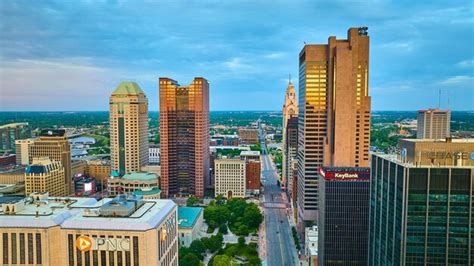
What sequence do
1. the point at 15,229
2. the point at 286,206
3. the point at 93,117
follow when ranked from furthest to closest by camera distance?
the point at 93,117 → the point at 286,206 → the point at 15,229

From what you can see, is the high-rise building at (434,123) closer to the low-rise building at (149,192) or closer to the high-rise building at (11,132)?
the low-rise building at (149,192)

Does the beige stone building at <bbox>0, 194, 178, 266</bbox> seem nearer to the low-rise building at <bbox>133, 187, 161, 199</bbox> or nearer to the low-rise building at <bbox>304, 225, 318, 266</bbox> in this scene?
the low-rise building at <bbox>304, 225, 318, 266</bbox>

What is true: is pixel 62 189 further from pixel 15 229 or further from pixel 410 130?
pixel 410 130

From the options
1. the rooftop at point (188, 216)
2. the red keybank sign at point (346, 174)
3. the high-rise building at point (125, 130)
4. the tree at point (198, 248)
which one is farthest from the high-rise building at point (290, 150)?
the red keybank sign at point (346, 174)

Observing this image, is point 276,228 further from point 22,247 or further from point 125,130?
point 22,247

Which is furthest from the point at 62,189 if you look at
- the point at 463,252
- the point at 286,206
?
the point at 463,252

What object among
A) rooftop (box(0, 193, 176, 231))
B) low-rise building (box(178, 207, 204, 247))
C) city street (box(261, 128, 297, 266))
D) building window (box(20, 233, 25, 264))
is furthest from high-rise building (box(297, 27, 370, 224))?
building window (box(20, 233, 25, 264))

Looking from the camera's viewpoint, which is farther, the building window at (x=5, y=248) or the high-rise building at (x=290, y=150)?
the high-rise building at (x=290, y=150)

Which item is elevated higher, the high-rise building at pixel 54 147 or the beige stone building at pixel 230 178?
the high-rise building at pixel 54 147
